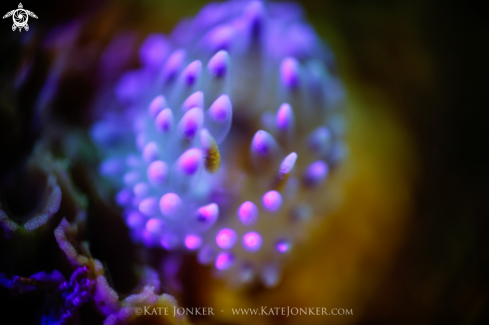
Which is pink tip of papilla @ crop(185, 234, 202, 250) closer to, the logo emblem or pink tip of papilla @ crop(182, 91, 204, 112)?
pink tip of papilla @ crop(182, 91, 204, 112)

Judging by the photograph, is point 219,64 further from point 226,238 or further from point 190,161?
point 226,238

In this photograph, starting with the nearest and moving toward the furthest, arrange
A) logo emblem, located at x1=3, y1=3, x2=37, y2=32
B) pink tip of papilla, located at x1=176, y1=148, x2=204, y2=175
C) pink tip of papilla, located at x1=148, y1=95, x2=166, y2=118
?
pink tip of papilla, located at x1=176, y1=148, x2=204, y2=175
pink tip of papilla, located at x1=148, y1=95, x2=166, y2=118
logo emblem, located at x1=3, y1=3, x2=37, y2=32

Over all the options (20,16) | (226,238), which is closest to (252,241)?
(226,238)

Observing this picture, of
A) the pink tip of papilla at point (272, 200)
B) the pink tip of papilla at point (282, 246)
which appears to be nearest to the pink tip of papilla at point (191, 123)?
the pink tip of papilla at point (272, 200)

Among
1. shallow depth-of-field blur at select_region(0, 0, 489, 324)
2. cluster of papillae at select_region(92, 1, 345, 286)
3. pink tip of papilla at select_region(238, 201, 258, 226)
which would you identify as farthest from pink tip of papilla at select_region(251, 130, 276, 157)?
shallow depth-of-field blur at select_region(0, 0, 489, 324)

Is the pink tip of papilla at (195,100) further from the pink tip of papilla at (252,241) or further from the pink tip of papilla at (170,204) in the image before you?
the pink tip of papilla at (252,241)
